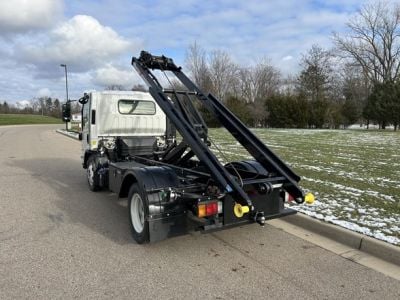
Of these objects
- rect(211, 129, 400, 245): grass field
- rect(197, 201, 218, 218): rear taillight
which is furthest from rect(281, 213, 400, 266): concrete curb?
rect(197, 201, 218, 218): rear taillight

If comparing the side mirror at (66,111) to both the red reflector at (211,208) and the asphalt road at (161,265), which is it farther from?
the red reflector at (211,208)

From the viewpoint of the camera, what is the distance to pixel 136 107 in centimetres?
855

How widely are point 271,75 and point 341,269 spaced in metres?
65.7

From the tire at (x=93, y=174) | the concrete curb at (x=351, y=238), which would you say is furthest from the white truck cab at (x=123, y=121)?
the concrete curb at (x=351, y=238)

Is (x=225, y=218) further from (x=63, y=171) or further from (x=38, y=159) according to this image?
(x=38, y=159)

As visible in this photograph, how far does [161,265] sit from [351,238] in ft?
8.33

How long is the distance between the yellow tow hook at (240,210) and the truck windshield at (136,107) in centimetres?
493

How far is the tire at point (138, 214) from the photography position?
4.68 meters

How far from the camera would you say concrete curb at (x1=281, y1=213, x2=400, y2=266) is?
14.2 feet

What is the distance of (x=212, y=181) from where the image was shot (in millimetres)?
4773

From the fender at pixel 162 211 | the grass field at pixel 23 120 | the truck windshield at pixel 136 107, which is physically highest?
the truck windshield at pixel 136 107

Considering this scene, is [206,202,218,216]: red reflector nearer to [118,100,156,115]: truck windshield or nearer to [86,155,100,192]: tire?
[86,155,100,192]: tire

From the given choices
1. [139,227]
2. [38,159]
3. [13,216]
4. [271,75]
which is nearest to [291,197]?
[139,227]

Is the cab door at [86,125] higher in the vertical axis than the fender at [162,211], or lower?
higher
